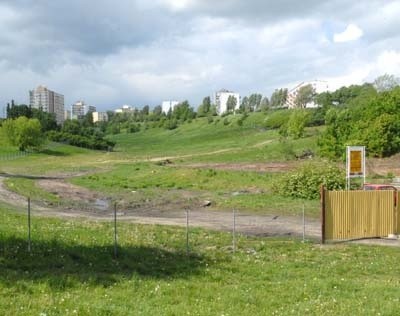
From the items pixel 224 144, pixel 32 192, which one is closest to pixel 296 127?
pixel 224 144

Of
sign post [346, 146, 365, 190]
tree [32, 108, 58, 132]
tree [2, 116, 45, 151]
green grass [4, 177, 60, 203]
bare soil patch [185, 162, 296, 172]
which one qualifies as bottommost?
green grass [4, 177, 60, 203]

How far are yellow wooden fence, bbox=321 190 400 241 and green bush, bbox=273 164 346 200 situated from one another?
12.7 m

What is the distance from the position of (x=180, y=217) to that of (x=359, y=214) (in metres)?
11.0

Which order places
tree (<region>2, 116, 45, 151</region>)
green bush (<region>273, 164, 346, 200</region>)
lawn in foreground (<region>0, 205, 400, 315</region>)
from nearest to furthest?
1. lawn in foreground (<region>0, 205, 400, 315</region>)
2. green bush (<region>273, 164, 346, 200</region>)
3. tree (<region>2, 116, 45, 151</region>)

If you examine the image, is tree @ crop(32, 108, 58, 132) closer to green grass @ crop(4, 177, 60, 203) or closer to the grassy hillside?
the grassy hillside

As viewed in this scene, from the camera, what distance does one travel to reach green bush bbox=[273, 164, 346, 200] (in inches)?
1337

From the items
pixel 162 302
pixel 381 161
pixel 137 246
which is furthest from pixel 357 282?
pixel 381 161

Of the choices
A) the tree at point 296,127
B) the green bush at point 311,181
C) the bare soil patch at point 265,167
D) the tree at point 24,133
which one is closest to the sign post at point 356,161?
the green bush at point 311,181

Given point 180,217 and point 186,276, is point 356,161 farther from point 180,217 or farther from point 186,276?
point 186,276

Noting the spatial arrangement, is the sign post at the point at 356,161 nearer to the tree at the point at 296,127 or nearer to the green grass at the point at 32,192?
the green grass at the point at 32,192

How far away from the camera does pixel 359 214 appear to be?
20203mm

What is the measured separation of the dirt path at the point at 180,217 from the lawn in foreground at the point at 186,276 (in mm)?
4372

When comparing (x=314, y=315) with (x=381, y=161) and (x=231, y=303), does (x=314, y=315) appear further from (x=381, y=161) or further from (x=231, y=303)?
(x=381, y=161)

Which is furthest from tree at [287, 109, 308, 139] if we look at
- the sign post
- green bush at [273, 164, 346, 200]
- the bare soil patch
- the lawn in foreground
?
the lawn in foreground
